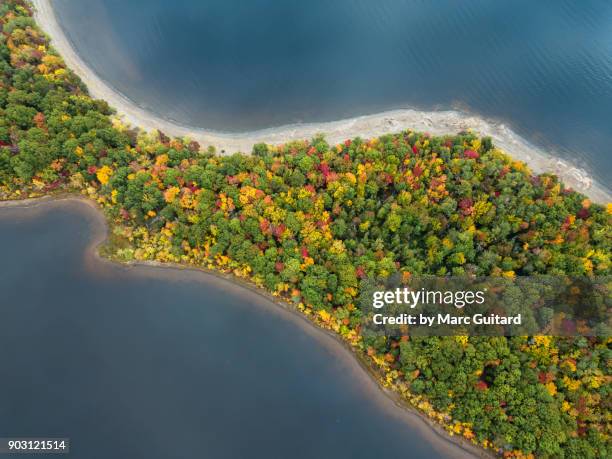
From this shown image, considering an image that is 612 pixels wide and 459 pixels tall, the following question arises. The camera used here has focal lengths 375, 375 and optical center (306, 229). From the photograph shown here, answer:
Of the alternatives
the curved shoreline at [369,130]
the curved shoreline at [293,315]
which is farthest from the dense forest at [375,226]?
the curved shoreline at [369,130]

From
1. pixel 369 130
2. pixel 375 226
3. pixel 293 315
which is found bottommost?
pixel 293 315

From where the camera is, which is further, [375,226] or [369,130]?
[369,130]

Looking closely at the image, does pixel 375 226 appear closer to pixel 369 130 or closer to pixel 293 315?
pixel 293 315

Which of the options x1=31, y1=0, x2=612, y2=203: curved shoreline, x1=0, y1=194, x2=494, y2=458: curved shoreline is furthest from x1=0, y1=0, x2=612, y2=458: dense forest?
x1=31, y1=0, x2=612, y2=203: curved shoreline

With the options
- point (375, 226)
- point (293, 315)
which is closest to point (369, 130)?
point (375, 226)

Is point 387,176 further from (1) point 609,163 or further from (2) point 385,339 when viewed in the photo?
(1) point 609,163

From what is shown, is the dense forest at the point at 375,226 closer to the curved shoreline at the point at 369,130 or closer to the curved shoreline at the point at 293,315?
the curved shoreline at the point at 293,315

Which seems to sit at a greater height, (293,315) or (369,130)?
(369,130)
